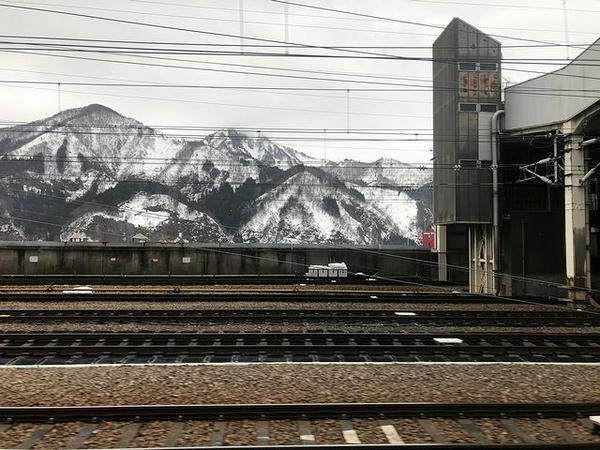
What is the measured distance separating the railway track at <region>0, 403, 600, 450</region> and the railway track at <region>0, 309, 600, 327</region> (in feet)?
20.8

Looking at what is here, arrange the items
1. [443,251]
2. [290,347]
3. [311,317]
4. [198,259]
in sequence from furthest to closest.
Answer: [198,259] < [443,251] < [311,317] < [290,347]

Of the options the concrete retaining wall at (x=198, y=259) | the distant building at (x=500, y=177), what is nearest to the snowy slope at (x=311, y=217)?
the concrete retaining wall at (x=198, y=259)

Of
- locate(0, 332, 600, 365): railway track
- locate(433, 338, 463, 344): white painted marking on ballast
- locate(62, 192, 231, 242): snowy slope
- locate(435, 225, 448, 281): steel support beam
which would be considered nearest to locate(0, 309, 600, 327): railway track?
locate(0, 332, 600, 365): railway track

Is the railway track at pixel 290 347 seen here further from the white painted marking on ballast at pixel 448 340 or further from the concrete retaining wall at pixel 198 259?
the concrete retaining wall at pixel 198 259

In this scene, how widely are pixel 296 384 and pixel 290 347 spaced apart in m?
2.26

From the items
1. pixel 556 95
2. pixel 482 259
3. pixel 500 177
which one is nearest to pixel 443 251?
pixel 482 259

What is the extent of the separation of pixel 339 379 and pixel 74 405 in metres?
3.98

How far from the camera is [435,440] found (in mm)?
5301

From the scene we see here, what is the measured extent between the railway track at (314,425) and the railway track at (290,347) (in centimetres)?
275

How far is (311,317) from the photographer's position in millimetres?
12695

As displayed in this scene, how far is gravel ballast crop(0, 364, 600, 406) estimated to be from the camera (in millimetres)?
6535

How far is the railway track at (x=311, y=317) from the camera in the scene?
484 inches

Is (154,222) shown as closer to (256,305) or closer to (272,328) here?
(256,305)

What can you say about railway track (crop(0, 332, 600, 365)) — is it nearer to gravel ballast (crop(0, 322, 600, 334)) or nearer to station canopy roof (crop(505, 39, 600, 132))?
gravel ballast (crop(0, 322, 600, 334))
